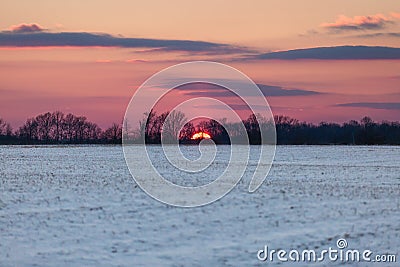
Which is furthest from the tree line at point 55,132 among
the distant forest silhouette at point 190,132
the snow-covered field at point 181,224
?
Result: the snow-covered field at point 181,224

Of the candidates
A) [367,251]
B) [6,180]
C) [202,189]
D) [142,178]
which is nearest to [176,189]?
[202,189]

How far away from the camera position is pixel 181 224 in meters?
17.3

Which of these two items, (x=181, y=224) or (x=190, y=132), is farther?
(x=190, y=132)

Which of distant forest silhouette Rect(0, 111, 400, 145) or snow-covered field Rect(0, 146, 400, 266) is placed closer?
snow-covered field Rect(0, 146, 400, 266)

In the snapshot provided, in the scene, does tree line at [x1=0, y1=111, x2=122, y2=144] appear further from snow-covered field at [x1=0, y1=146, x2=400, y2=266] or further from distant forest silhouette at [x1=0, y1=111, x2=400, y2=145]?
snow-covered field at [x1=0, y1=146, x2=400, y2=266]

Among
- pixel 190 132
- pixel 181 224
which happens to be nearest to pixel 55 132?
pixel 190 132

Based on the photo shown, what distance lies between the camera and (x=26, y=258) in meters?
13.8

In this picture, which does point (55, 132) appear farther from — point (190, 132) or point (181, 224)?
point (181, 224)

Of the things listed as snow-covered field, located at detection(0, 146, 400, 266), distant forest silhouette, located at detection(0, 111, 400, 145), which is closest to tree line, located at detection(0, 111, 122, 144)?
distant forest silhouette, located at detection(0, 111, 400, 145)

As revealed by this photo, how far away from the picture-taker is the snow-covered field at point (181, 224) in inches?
557

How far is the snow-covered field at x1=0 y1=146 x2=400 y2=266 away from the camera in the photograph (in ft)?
46.4

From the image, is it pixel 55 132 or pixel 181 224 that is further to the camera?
pixel 55 132

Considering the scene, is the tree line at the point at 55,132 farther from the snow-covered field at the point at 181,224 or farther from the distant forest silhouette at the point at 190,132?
the snow-covered field at the point at 181,224

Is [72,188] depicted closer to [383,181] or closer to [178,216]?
[178,216]
